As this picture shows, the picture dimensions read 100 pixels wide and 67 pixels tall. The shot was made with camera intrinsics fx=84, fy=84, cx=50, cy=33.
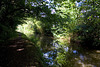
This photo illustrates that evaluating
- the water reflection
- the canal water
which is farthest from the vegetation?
the canal water

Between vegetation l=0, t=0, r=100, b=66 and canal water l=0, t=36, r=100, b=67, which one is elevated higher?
vegetation l=0, t=0, r=100, b=66

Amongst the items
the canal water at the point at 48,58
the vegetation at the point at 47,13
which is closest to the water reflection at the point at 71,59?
the canal water at the point at 48,58

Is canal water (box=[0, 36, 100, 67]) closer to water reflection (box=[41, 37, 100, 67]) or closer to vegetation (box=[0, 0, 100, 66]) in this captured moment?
water reflection (box=[41, 37, 100, 67])

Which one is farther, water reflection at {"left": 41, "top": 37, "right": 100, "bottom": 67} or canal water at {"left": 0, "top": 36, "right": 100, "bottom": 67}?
water reflection at {"left": 41, "top": 37, "right": 100, "bottom": 67}

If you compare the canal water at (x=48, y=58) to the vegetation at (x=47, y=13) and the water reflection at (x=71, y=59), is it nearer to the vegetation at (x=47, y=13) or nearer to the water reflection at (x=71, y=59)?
the water reflection at (x=71, y=59)

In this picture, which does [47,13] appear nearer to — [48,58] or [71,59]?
[48,58]

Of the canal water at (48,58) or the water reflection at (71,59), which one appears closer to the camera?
the canal water at (48,58)

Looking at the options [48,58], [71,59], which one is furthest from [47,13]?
[71,59]

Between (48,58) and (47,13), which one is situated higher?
(47,13)

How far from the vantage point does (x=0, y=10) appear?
4.50 metres

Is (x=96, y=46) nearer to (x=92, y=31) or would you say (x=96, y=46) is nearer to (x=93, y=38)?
(x=93, y=38)

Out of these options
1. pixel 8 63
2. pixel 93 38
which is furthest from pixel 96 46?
pixel 8 63

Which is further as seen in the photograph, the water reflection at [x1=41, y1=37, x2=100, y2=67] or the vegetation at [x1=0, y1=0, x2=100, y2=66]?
the water reflection at [x1=41, y1=37, x2=100, y2=67]

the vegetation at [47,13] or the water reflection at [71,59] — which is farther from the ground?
the vegetation at [47,13]
